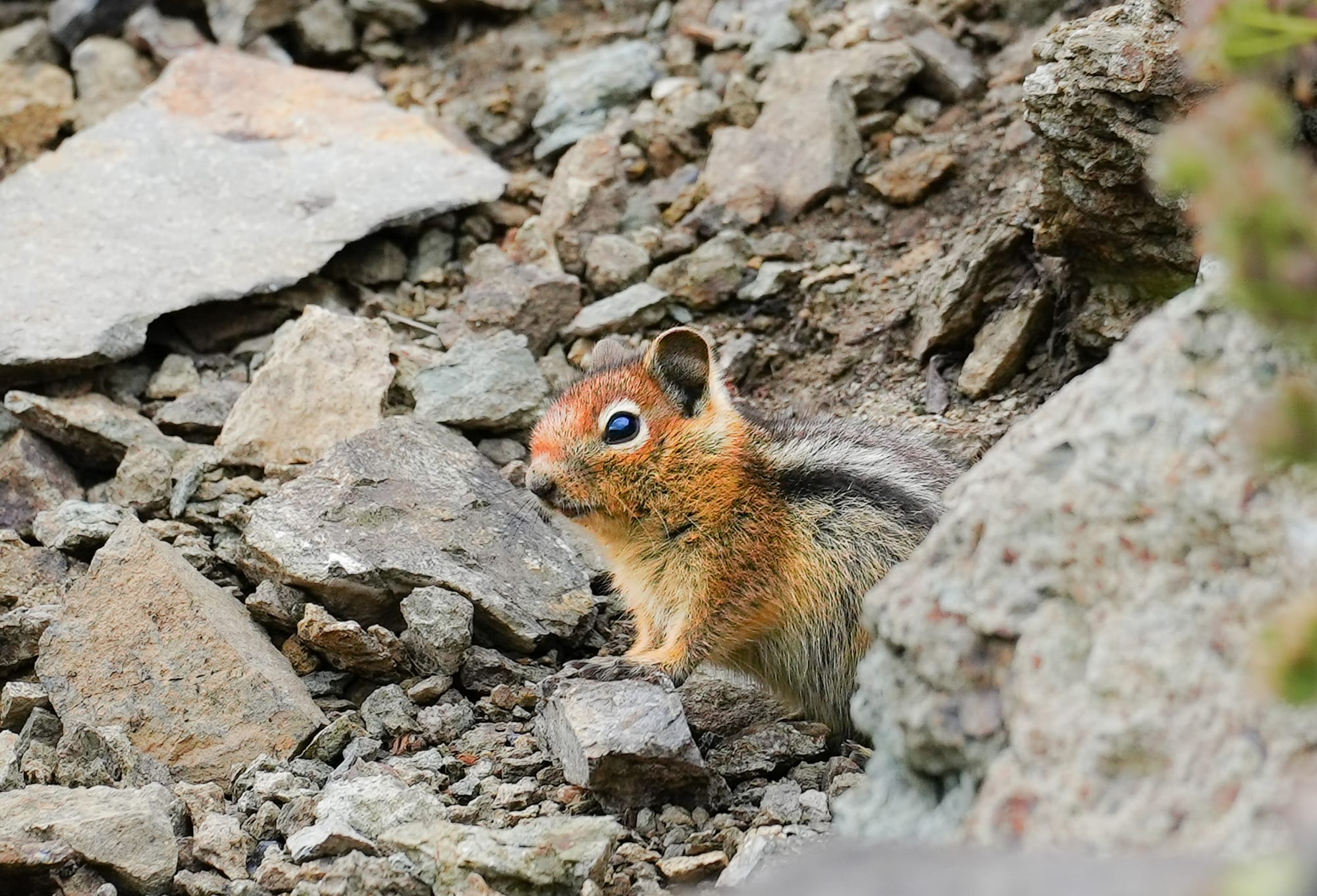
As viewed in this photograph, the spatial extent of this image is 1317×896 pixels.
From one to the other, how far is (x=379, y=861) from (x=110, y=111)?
7.85 metres

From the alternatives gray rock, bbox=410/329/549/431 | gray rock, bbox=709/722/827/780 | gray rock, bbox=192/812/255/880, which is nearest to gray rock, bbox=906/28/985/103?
gray rock, bbox=410/329/549/431

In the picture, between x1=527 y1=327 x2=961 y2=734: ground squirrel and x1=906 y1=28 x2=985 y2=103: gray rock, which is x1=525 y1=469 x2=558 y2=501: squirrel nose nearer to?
x1=527 y1=327 x2=961 y2=734: ground squirrel

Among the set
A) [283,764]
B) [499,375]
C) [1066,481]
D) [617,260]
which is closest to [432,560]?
[283,764]

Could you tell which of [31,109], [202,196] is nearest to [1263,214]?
[202,196]

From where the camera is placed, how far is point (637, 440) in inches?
247

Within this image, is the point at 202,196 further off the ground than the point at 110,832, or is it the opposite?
the point at 110,832

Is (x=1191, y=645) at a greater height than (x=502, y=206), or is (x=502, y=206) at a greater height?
(x=1191, y=645)

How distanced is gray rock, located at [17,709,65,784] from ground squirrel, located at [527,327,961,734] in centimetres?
205

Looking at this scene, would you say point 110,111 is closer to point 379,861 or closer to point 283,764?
point 283,764

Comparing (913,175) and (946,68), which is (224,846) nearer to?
(913,175)

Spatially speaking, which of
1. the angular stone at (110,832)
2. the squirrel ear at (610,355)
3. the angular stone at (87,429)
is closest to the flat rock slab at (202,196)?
the angular stone at (87,429)

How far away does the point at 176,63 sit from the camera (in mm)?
10367

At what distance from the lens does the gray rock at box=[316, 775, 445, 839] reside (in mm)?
4906

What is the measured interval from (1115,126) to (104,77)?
7.63m
